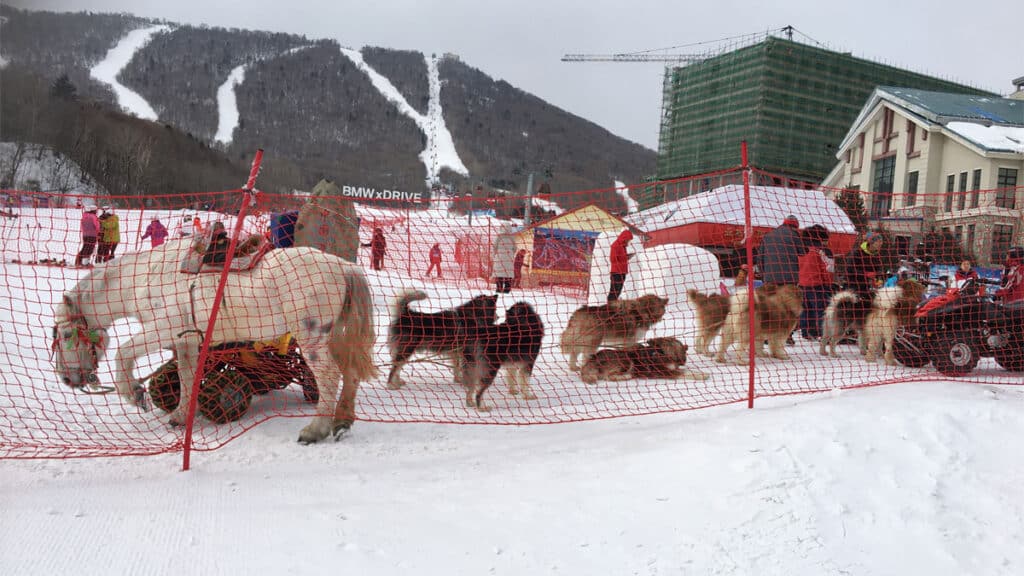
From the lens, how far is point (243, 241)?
3600 mm

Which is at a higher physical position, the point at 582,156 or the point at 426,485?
the point at 582,156

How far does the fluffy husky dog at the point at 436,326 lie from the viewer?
4.89m

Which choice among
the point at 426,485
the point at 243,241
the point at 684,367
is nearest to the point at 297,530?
the point at 426,485

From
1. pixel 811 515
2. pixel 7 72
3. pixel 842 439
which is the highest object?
pixel 7 72

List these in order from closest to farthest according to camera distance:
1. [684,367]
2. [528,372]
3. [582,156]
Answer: [528,372] → [684,367] → [582,156]

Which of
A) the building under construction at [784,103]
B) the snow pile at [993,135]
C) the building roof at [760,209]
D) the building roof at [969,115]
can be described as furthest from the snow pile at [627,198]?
the building under construction at [784,103]

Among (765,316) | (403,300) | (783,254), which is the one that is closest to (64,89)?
(403,300)

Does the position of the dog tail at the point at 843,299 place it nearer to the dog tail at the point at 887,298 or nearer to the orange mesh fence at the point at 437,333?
the orange mesh fence at the point at 437,333

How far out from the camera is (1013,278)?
5.87 metres

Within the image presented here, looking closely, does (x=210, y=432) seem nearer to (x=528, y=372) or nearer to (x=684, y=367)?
(x=528, y=372)

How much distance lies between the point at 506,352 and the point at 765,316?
3131 mm

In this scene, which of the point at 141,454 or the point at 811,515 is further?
the point at 141,454

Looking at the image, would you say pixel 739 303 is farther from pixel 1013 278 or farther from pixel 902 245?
pixel 902 245

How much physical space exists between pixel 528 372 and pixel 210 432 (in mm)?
2490
